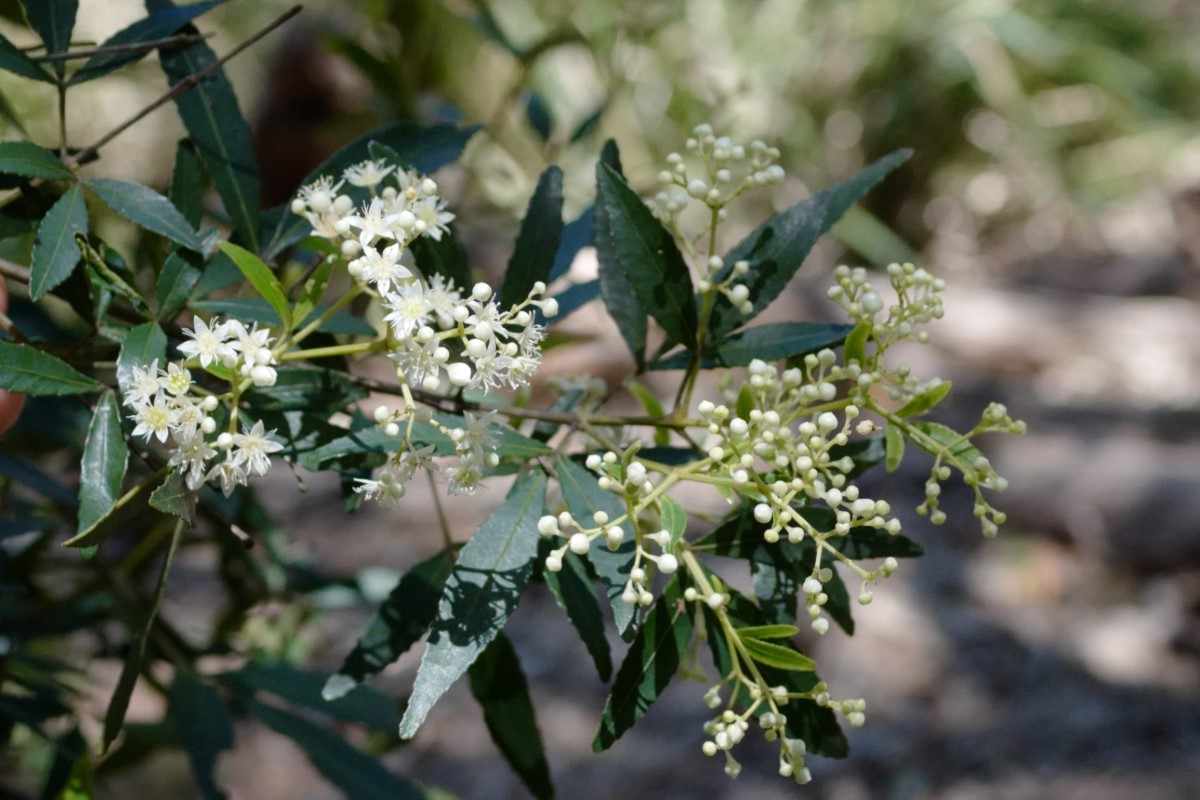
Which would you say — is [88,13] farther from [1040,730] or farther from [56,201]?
[1040,730]

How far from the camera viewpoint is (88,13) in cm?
392

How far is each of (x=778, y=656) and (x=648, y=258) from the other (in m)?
0.31

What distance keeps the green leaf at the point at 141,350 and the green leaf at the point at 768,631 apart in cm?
43

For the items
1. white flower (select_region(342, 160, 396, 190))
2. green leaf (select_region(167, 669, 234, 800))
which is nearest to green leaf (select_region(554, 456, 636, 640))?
white flower (select_region(342, 160, 396, 190))

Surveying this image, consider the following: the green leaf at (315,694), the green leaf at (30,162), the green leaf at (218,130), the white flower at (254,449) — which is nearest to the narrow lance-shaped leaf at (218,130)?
the green leaf at (218,130)

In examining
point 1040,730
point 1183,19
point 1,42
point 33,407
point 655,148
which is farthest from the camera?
point 1183,19

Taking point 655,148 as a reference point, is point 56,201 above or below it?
above

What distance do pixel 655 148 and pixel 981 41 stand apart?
1.77m

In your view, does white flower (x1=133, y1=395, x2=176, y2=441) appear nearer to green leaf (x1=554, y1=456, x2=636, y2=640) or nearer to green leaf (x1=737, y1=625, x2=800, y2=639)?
green leaf (x1=554, y1=456, x2=636, y2=640)

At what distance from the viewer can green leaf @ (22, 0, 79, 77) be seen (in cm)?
79

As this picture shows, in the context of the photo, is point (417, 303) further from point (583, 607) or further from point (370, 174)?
point (583, 607)

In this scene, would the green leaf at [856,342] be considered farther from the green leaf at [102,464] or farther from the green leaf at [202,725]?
the green leaf at [202,725]

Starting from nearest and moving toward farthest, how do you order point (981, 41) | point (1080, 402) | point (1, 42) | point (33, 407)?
1. point (1, 42)
2. point (33, 407)
3. point (1080, 402)
4. point (981, 41)

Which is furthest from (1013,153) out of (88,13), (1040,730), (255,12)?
(88,13)
